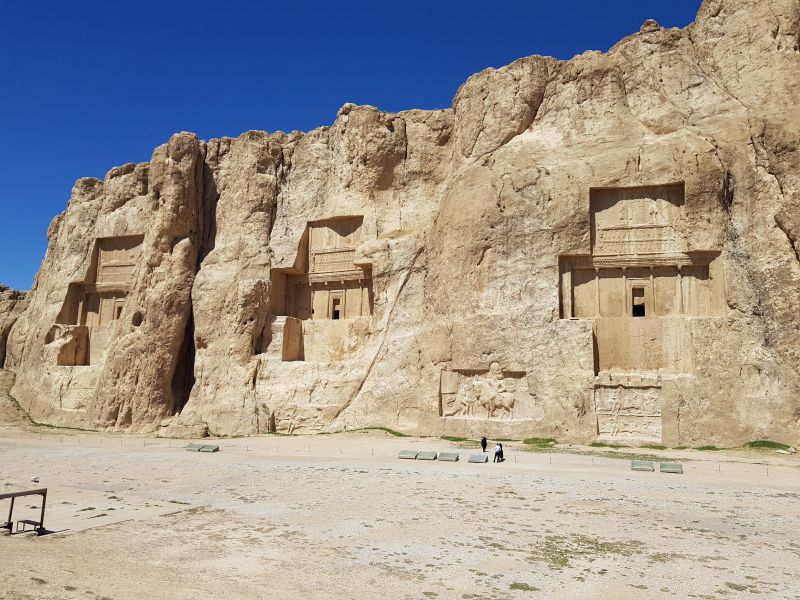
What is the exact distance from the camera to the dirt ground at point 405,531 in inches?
288

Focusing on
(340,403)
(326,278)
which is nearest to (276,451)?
(340,403)

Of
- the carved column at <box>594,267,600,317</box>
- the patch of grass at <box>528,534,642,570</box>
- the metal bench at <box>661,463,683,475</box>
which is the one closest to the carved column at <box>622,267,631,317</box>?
the carved column at <box>594,267,600,317</box>

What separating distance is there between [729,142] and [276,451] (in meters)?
19.9

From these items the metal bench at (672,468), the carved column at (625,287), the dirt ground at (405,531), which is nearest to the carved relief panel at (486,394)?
the carved column at (625,287)

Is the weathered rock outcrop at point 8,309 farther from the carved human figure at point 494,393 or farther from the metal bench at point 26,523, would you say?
the metal bench at point 26,523

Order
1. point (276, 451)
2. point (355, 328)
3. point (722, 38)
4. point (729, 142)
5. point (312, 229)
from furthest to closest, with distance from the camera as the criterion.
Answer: point (312, 229) < point (355, 328) < point (722, 38) < point (729, 142) < point (276, 451)

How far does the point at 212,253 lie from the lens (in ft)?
106

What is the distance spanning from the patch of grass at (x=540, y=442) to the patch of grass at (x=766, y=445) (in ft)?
20.1

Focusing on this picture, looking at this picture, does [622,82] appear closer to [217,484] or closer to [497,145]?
[497,145]

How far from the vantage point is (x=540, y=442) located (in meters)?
21.9

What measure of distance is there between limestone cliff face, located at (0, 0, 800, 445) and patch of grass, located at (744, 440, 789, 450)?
43cm

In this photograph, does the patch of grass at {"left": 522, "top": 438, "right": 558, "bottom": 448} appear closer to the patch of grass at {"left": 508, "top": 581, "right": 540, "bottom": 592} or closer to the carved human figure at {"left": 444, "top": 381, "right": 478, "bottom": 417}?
the carved human figure at {"left": 444, "top": 381, "right": 478, "bottom": 417}

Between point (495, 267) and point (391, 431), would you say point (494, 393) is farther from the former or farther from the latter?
point (495, 267)

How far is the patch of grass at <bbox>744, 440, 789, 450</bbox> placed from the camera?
19594 millimetres
